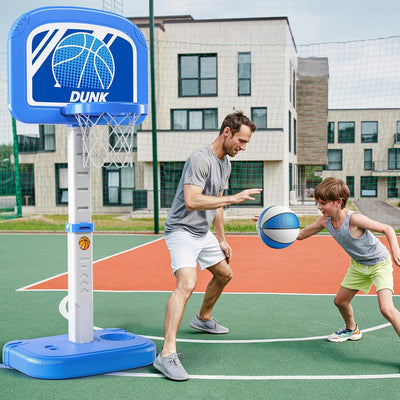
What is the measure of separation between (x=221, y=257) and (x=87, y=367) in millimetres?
1611

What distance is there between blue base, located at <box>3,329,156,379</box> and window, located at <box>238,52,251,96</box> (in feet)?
67.8

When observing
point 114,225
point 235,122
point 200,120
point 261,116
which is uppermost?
point 261,116

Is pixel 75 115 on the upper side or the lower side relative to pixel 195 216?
upper

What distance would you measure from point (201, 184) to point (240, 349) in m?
1.57

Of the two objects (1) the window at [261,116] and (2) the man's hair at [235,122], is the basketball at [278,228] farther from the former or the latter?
(1) the window at [261,116]

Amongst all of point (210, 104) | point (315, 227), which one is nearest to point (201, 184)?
point (315, 227)

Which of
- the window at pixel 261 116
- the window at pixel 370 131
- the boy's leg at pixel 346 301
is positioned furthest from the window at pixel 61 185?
the window at pixel 370 131

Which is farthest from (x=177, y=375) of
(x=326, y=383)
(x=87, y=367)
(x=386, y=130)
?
(x=386, y=130)

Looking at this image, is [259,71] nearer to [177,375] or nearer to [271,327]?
[271,327]

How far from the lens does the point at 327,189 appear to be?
461cm

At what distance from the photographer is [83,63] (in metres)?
4.73

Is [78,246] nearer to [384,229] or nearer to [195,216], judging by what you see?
[195,216]

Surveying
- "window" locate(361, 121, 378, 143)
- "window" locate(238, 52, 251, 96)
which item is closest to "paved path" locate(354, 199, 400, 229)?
"window" locate(361, 121, 378, 143)

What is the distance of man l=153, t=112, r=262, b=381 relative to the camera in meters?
4.34
